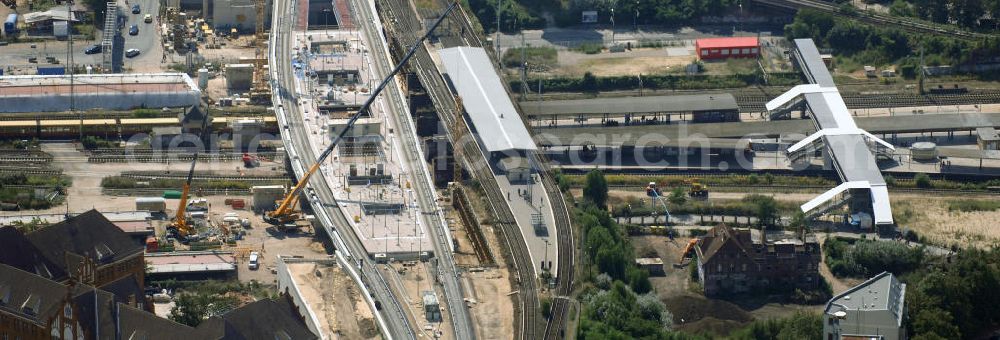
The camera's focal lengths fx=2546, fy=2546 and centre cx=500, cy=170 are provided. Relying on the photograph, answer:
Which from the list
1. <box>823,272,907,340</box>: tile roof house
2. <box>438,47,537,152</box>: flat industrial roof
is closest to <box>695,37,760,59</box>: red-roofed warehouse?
<box>438,47,537,152</box>: flat industrial roof

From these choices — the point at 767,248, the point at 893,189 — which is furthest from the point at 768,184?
the point at 767,248

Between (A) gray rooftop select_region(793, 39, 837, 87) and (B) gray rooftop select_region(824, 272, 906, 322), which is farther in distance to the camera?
(A) gray rooftop select_region(793, 39, 837, 87)

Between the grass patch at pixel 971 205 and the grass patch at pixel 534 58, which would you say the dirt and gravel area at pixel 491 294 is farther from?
the grass patch at pixel 534 58

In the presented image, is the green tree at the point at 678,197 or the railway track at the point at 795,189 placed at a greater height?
the railway track at the point at 795,189

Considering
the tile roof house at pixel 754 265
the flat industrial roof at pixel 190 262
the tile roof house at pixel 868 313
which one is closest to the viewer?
→ the tile roof house at pixel 868 313

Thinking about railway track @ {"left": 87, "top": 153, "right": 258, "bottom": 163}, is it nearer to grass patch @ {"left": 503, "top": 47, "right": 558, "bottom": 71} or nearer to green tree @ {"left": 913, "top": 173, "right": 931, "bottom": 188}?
grass patch @ {"left": 503, "top": 47, "right": 558, "bottom": 71}

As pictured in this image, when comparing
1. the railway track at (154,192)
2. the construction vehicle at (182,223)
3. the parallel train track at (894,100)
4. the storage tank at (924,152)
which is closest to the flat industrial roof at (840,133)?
the parallel train track at (894,100)

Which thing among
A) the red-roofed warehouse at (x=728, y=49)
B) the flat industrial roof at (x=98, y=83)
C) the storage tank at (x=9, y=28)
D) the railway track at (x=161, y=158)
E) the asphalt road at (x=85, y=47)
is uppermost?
the red-roofed warehouse at (x=728, y=49)

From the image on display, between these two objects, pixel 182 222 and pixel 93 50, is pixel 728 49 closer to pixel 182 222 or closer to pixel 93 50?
pixel 93 50
